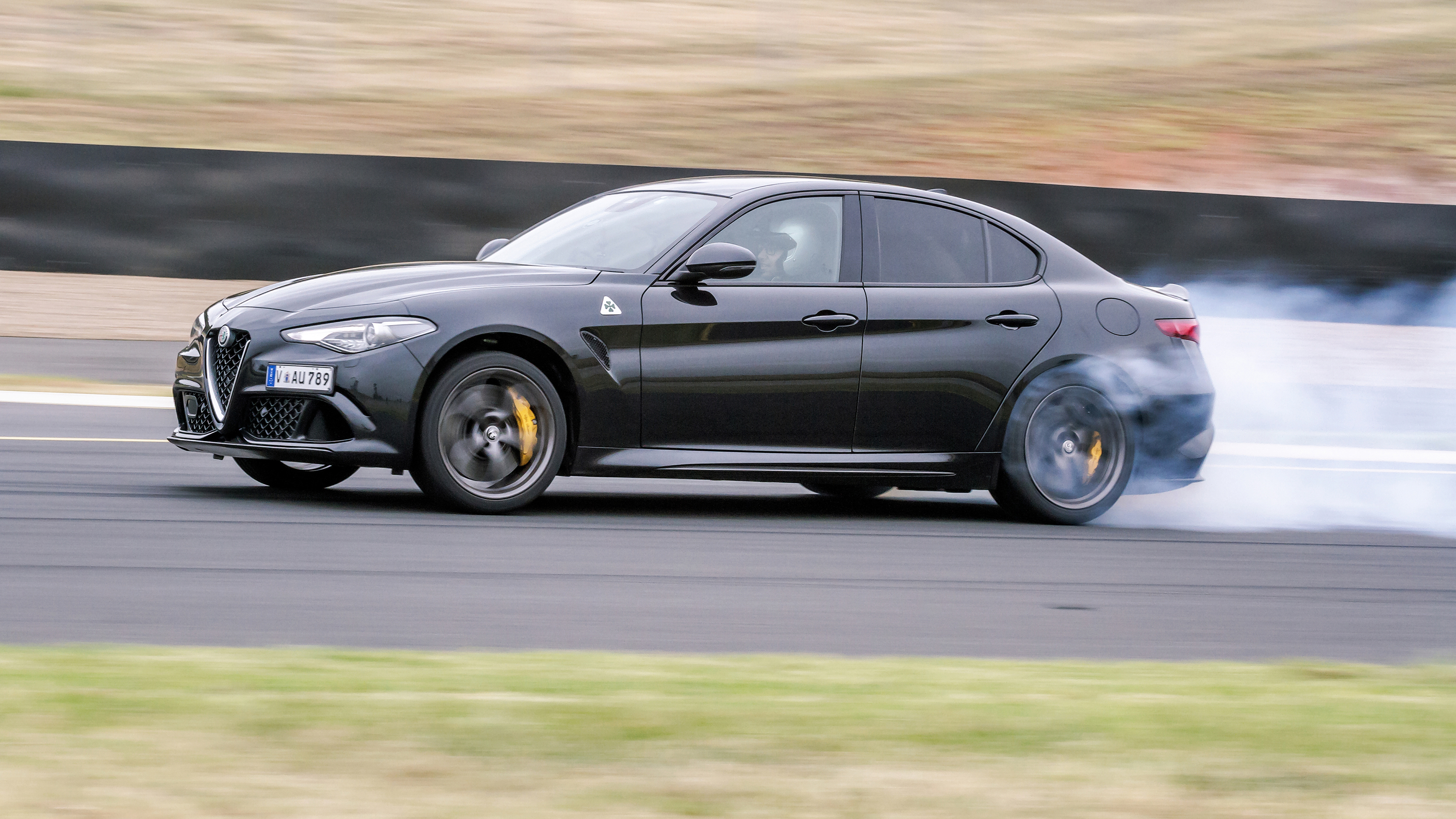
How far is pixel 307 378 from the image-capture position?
7.06 metres

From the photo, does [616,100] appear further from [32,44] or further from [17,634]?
[17,634]

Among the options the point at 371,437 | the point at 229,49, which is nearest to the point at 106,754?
the point at 371,437

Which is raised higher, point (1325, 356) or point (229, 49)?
point (229, 49)

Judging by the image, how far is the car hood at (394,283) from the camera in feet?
23.8

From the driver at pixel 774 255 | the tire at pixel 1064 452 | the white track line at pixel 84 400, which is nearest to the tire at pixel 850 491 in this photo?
the tire at pixel 1064 452

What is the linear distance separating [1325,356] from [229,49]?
14506 mm

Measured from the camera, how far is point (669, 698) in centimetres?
450

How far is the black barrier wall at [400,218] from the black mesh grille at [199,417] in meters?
6.68

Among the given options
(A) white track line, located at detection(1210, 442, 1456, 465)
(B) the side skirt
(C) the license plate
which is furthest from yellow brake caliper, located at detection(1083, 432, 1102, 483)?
(A) white track line, located at detection(1210, 442, 1456, 465)

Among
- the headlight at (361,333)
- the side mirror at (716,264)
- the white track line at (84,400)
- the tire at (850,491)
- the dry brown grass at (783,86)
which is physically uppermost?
the dry brown grass at (783,86)

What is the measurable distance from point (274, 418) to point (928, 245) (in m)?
2.99

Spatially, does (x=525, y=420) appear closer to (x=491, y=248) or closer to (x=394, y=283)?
(x=394, y=283)

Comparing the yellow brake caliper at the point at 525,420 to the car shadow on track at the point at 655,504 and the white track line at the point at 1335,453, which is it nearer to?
the car shadow on track at the point at 655,504

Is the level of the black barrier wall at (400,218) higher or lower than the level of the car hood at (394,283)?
higher
